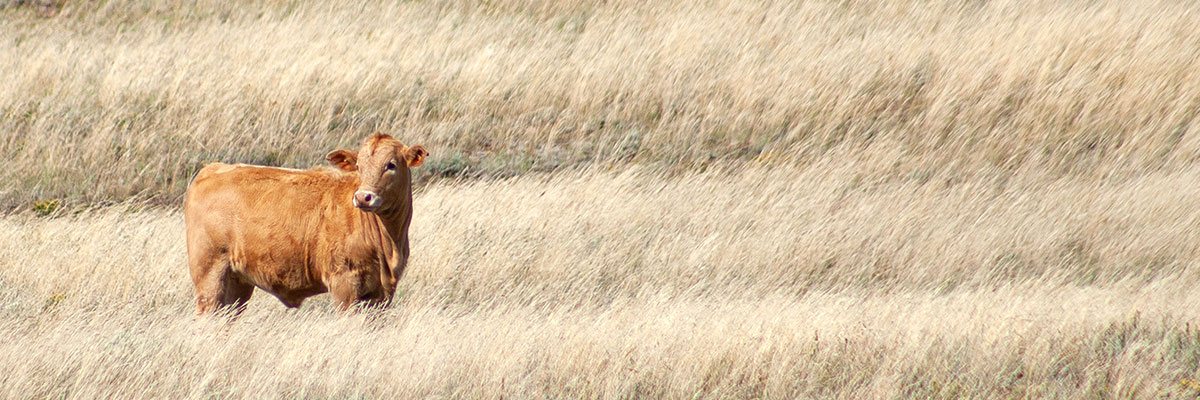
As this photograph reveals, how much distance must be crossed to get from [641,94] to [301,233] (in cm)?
715

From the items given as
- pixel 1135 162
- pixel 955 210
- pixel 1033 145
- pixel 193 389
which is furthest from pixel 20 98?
pixel 1135 162

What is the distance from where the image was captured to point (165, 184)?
12.1m

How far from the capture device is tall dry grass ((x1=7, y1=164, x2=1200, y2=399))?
5.56 meters

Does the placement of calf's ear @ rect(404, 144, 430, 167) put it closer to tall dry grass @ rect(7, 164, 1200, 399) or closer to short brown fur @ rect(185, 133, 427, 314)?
short brown fur @ rect(185, 133, 427, 314)

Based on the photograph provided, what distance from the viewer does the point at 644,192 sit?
11.0m

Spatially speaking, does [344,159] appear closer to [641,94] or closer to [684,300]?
[684,300]

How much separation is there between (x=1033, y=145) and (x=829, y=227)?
3.60 m

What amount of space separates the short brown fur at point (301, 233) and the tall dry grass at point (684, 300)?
263 millimetres

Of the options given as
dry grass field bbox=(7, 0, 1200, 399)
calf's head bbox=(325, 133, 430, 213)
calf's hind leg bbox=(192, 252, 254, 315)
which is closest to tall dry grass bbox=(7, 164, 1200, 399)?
dry grass field bbox=(7, 0, 1200, 399)

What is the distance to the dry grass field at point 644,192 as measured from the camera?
5.73m

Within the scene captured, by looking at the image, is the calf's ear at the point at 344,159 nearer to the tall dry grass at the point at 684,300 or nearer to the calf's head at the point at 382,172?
the calf's head at the point at 382,172

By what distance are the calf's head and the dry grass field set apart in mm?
741

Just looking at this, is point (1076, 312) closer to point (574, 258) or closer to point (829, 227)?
point (829, 227)

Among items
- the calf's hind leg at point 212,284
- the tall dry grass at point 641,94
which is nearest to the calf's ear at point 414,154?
the calf's hind leg at point 212,284
